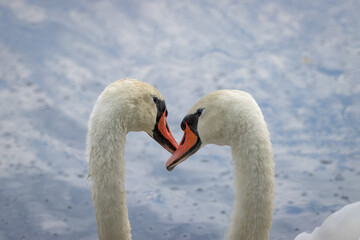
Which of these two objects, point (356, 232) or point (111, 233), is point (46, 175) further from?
point (356, 232)

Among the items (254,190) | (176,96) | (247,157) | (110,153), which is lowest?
(254,190)

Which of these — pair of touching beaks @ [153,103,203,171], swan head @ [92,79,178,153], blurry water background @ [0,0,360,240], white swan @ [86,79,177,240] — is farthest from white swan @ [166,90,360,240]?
blurry water background @ [0,0,360,240]

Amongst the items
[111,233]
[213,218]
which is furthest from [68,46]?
[111,233]

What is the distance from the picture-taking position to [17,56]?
21.0 feet

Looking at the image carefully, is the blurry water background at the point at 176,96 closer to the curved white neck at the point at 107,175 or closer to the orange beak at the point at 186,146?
the orange beak at the point at 186,146

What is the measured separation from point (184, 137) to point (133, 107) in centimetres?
33

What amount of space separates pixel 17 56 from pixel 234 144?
4.25 metres

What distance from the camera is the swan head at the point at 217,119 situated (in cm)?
267

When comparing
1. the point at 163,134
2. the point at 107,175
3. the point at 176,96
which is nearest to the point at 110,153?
the point at 107,175

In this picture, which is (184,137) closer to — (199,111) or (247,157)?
(199,111)

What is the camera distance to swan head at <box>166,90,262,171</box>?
2674 millimetres

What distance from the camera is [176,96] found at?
19.1 ft

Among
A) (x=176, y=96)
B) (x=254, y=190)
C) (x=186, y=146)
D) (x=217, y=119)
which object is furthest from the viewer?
(x=176, y=96)

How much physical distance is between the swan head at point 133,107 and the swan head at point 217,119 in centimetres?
15
